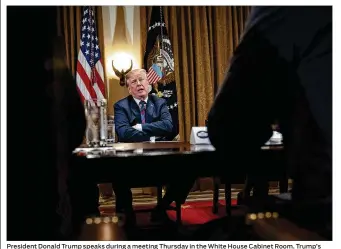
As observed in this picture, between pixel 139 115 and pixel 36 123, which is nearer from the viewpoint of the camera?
pixel 36 123

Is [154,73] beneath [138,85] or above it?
above

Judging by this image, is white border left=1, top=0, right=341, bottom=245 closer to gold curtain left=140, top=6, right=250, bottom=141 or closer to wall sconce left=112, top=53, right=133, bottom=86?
wall sconce left=112, top=53, right=133, bottom=86

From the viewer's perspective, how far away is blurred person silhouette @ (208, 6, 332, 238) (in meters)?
0.97

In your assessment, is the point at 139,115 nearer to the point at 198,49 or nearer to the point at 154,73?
the point at 154,73

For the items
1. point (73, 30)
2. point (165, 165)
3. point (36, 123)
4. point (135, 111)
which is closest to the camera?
point (36, 123)

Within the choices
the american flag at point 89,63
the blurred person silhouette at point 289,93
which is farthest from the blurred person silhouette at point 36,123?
the american flag at point 89,63

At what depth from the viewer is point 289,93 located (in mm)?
977

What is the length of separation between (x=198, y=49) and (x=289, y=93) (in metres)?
3.20

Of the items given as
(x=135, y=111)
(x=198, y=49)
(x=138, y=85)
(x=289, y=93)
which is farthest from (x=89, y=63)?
(x=289, y=93)

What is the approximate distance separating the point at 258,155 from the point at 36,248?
28.9 inches

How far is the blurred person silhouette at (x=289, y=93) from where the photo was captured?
97 centimetres

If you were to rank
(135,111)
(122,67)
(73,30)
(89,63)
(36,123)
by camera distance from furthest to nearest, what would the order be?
(122,67)
(73,30)
(89,63)
(135,111)
(36,123)

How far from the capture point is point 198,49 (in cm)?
407
